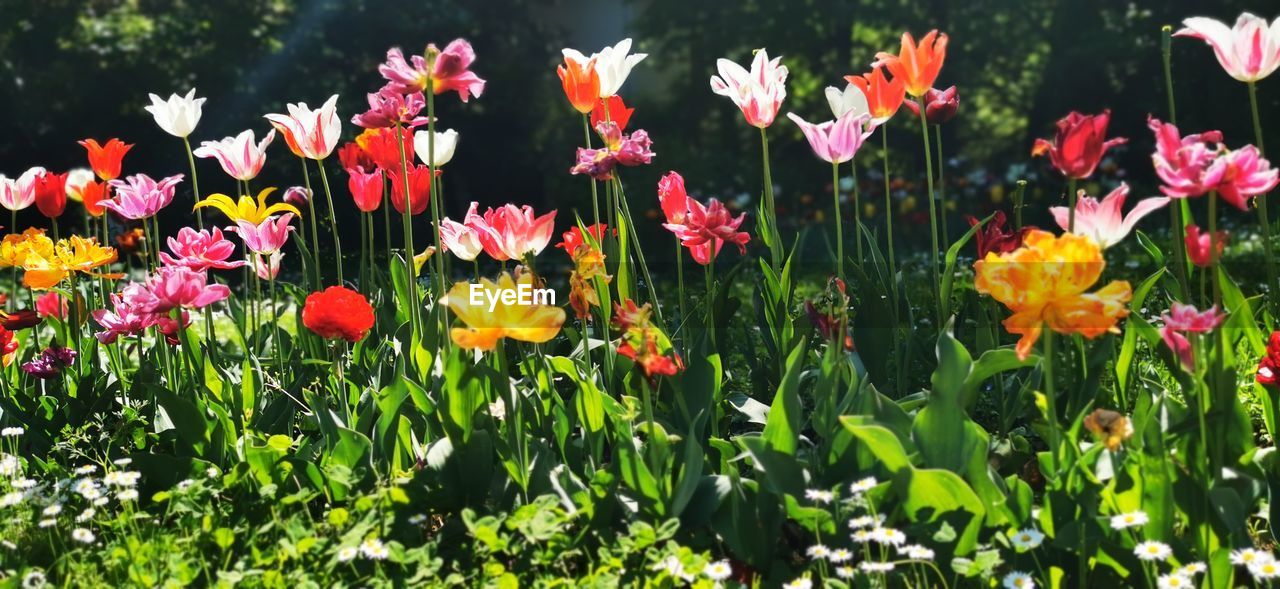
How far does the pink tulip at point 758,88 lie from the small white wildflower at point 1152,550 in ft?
4.06

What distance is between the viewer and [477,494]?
248 cm

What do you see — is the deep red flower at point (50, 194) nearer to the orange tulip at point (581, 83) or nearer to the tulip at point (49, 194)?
the tulip at point (49, 194)

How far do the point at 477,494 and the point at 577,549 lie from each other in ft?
1.03

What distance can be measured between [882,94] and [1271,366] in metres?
1.00

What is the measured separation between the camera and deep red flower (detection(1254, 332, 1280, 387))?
233cm

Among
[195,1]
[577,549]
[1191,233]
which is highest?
[195,1]

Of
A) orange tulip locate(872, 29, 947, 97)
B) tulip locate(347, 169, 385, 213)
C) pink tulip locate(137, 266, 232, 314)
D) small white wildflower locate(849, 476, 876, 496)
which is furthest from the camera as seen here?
tulip locate(347, 169, 385, 213)

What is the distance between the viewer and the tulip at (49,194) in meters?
3.35

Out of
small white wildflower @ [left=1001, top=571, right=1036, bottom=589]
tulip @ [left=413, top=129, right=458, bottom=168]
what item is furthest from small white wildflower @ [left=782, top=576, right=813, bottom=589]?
tulip @ [left=413, top=129, right=458, bottom=168]

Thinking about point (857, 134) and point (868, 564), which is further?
point (857, 134)

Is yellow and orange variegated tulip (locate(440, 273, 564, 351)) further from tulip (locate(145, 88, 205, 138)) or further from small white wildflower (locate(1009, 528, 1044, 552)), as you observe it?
tulip (locate(145, 88, 205, 138))

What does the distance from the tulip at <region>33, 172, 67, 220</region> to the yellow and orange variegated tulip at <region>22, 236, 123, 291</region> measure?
1.13 ft

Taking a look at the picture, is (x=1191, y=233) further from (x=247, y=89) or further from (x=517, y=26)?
(x=517, y=26)

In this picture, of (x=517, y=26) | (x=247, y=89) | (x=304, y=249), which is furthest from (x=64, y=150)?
(x=304, y=249)
